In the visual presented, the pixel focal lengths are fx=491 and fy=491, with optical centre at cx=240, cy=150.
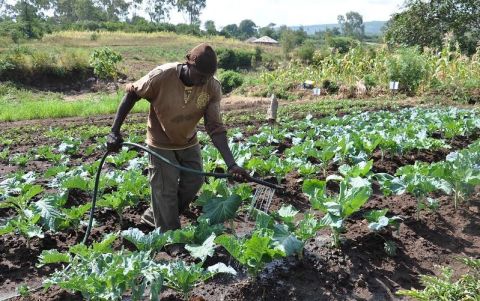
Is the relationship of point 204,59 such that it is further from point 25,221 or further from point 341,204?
point 25,221

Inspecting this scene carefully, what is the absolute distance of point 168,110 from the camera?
3.86 meters

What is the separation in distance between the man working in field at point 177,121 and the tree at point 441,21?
24.7 m

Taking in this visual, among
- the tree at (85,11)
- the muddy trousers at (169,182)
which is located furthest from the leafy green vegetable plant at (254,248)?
the tree at (85,11)

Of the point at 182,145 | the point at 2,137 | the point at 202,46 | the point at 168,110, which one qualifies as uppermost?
the point at 202,46

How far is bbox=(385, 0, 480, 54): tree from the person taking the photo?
26016 millimetres

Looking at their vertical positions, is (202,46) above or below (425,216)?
above

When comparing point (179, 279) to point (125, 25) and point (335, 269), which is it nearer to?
point (335, 269)

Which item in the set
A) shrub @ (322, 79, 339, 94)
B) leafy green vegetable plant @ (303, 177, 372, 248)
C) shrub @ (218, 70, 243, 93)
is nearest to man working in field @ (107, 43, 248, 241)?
leafy green vegetable plant @ (303, 177, 372, 248)

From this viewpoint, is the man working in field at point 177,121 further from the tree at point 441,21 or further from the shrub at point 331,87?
the tree at point 441,21

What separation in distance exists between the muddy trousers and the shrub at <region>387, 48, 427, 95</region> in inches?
500

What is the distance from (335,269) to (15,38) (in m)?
31.0

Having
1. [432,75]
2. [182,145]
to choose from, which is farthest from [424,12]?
[182,145]

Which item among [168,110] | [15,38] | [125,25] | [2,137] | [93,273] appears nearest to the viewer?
[93,273]

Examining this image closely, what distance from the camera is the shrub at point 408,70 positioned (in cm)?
1542
